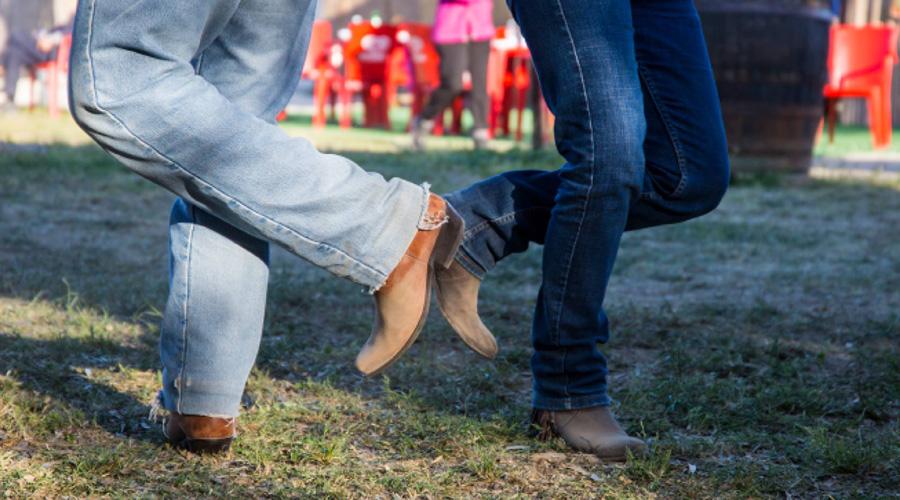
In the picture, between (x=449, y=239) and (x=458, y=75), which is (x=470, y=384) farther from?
(x=458, y=75)

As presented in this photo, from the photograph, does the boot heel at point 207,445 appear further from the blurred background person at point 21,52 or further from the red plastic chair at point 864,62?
the blurred background person at point 21,52

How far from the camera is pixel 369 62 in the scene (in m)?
11.0

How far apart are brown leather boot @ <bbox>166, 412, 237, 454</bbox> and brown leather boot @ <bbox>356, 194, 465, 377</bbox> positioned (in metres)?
0.30

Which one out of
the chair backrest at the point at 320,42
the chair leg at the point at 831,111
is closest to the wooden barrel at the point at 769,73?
the chair leg at the point at 831,111

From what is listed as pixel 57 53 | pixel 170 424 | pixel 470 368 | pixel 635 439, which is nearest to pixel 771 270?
pixel 470 368

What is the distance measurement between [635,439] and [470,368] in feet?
2.14

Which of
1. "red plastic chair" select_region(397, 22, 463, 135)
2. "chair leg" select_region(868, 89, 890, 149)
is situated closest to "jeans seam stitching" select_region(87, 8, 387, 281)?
"chair leg" select_region(868, 89, 890, 149)

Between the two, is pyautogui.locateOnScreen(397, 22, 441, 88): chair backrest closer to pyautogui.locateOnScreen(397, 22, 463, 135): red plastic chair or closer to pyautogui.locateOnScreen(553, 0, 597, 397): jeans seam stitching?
pyautogui.locateOnScreen(397, 22, 463, 135): red plastic chair

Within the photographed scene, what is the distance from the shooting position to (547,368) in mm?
1730

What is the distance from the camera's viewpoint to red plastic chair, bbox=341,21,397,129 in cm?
1079

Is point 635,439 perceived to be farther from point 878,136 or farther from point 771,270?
point 878,136

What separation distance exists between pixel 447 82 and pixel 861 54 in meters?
4.41

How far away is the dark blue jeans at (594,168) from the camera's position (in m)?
1.56

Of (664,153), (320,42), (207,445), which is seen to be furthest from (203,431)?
(320,42)
